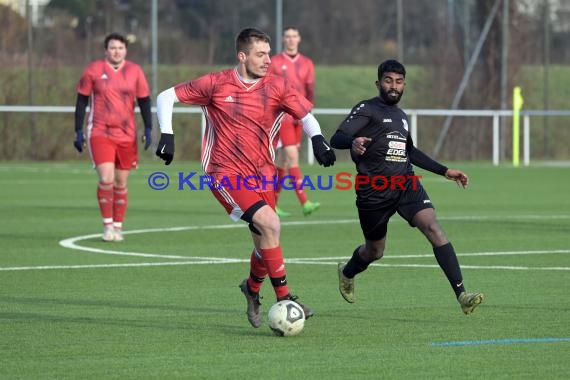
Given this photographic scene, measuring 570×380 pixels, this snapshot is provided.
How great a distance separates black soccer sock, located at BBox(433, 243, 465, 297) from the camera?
9.80 metres

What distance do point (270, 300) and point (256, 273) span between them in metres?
1.32

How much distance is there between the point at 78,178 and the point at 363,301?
59.7ft

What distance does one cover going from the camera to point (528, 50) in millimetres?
38000

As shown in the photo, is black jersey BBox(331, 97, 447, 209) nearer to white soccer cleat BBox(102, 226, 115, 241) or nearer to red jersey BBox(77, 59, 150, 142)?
white soccer cleat BBox(102, 226, 115, 241)

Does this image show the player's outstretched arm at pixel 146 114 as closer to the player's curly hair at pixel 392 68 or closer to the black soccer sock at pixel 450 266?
the player's curly hair at pixel 392 68

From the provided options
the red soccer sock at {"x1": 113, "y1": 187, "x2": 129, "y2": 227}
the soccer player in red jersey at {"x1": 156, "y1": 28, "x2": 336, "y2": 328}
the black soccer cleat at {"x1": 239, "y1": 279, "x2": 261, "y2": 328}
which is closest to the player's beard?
the soccer player in red jersey at {"x1": 156, "y1": 28, "x2": 336, "y2": 328}

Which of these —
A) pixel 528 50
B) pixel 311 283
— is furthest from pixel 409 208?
pixel 528 50

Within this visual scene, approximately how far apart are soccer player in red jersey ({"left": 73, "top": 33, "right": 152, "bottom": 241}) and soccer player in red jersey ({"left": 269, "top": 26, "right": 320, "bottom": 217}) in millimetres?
3434

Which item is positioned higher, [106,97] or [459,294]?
[106,97]

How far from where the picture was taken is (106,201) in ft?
52.9

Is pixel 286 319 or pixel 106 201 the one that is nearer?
pixel 286 319

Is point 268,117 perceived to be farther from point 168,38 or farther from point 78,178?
point 168,38

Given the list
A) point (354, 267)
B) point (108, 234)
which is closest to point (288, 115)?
point (108, 234)

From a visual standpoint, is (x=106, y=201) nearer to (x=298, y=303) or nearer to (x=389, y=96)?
(x=389, y=96)
